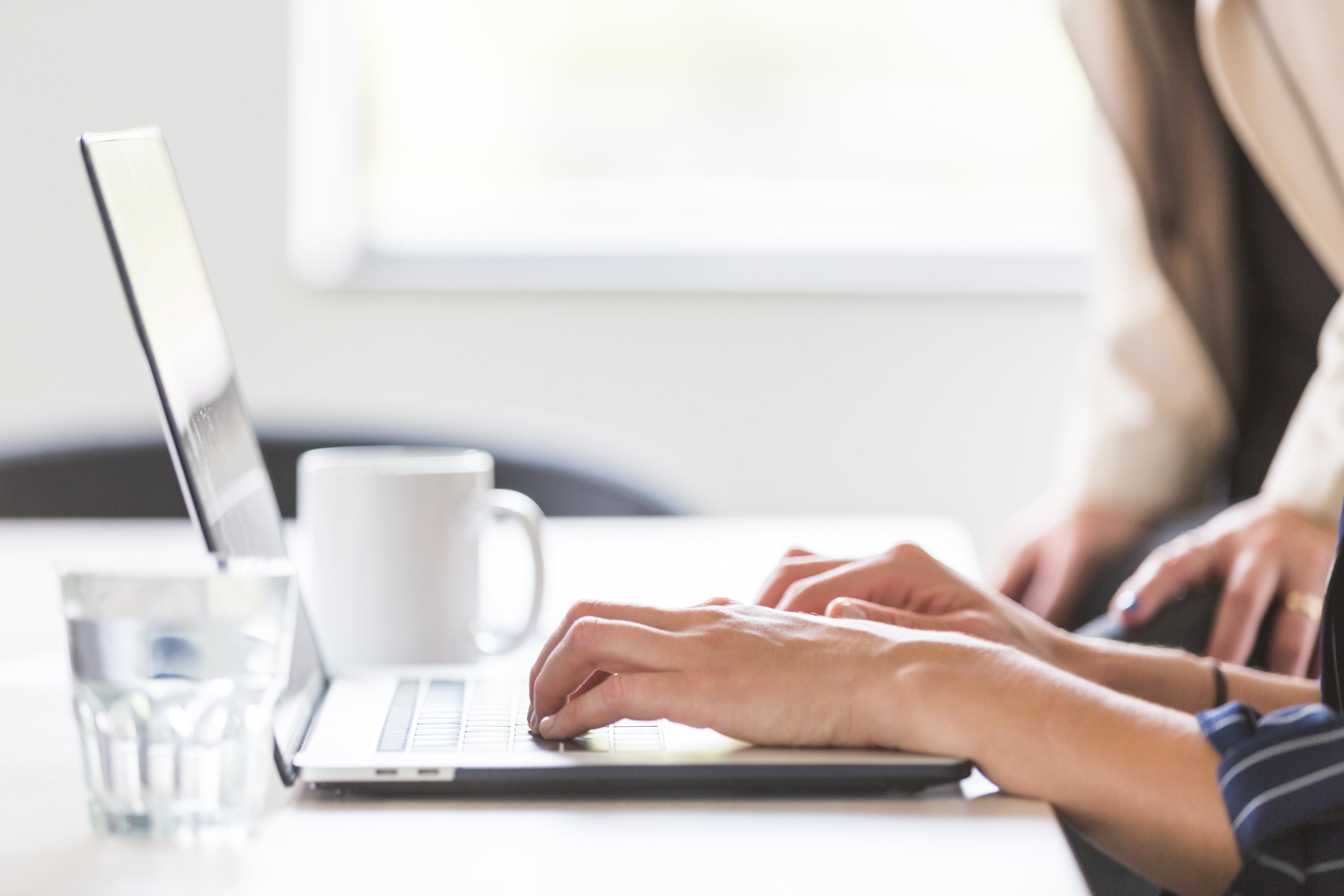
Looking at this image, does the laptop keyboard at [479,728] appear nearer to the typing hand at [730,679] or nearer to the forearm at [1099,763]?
the typing hand at [730,679]

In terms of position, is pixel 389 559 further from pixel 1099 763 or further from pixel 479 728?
pixel 1099 763

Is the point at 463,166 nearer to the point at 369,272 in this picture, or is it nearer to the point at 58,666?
the point at 369,272

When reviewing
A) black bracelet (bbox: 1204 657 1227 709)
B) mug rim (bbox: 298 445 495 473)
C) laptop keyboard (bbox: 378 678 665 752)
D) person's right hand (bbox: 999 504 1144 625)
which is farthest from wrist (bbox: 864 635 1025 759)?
person's right hand (bbox: 999 504 1144 625)

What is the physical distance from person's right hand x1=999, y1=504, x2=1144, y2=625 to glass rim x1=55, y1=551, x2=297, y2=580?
893 millimetres

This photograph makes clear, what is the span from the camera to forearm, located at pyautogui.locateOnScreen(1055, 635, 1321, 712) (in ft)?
2.46

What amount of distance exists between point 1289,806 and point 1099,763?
0.07 metres

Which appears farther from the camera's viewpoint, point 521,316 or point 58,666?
point 521,316

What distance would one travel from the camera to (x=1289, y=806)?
0.53m

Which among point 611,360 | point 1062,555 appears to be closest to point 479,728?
point 1062,555

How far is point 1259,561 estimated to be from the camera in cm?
98

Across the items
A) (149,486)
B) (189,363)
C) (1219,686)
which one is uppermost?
(189,363)

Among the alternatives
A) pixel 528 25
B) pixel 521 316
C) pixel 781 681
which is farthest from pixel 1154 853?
pixel 528 25

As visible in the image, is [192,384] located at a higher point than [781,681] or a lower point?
higher

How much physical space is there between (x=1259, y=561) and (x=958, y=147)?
70.1 inches
